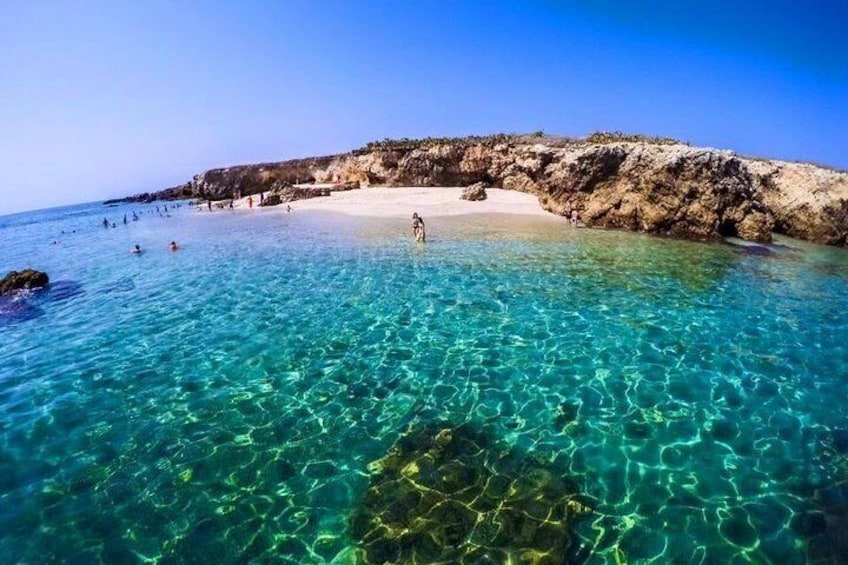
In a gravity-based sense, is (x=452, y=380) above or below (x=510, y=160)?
below

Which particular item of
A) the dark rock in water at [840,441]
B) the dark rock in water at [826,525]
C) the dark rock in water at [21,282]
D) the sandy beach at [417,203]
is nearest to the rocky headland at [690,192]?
the sandy beach at [417,203]

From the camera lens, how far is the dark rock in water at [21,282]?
2256 cm

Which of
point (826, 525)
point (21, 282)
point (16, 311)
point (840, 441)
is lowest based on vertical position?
point (826, 525)

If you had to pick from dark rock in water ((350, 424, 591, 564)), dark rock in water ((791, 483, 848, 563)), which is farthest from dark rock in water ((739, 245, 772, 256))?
dark rock in water ((350, 424, 591, 564))

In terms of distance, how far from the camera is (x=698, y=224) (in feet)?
99.9

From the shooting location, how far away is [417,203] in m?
46.7

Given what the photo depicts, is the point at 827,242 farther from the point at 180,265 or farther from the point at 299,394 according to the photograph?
the point at 180,265

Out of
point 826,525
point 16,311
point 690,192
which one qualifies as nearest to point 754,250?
point 690,192

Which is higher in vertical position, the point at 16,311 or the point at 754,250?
the point at 754,250

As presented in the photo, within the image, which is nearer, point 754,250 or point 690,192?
point 754,250

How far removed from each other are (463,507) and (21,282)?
26.8 m

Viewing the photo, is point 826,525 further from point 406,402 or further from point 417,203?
point 417,203

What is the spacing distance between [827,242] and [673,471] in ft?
114

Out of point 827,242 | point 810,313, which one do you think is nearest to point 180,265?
point 810,313
